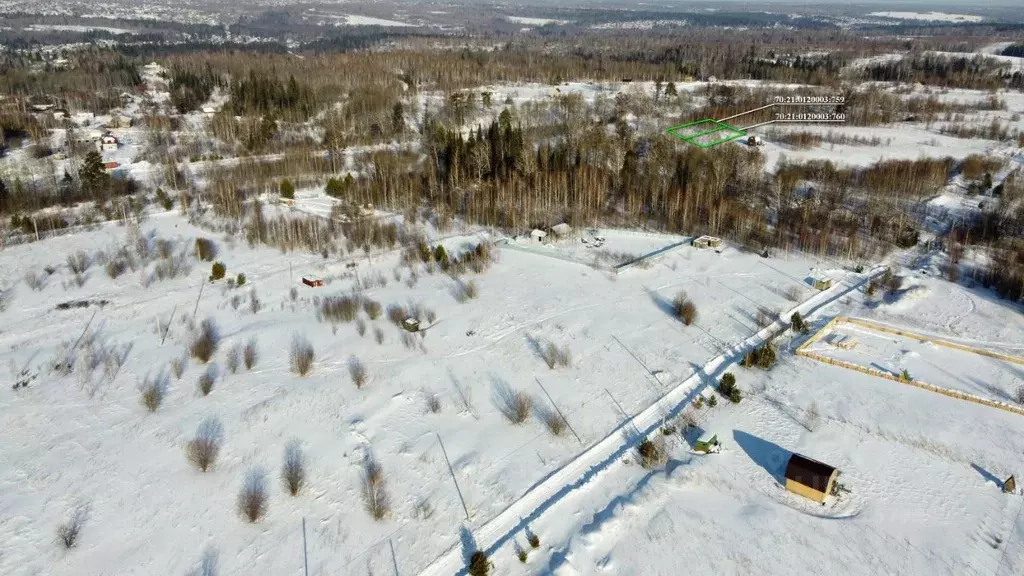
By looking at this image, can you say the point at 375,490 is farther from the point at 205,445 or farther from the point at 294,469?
the point at 205,445

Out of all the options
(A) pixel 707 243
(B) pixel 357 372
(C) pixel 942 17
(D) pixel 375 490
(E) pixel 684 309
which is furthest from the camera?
(C) pixel 942 17

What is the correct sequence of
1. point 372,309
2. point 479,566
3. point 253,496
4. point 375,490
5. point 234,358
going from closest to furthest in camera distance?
1. point 479,566
2. point 253,496
3. point 375,490
4. point 234,358
5. point 372,309

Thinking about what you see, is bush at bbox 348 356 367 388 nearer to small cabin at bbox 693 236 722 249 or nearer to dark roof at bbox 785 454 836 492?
dark roof at bbox 785 454 836 492

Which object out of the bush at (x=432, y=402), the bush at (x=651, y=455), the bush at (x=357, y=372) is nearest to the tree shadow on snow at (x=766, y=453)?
the bush at (x=651, y=455)

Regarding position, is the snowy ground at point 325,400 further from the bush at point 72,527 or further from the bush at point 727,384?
the bush at point 727,384

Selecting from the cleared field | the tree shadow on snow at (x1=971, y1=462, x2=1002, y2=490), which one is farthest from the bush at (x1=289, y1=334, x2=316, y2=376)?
the tree shadow on snow at (x1=971, y1=462, x2=1002, y2=490)

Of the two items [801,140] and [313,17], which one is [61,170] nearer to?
[801,140]

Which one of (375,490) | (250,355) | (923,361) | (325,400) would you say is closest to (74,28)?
(250,355)
